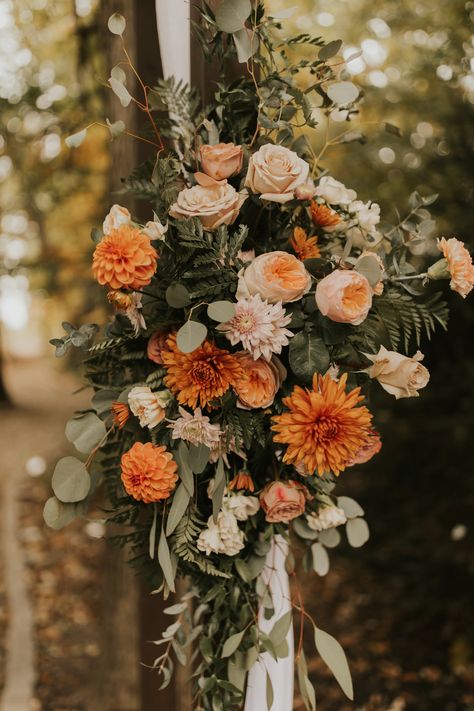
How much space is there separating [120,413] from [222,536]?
28cm

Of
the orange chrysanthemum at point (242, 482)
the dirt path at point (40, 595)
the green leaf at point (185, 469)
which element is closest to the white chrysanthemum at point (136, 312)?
the green leaf at point (185, 469)

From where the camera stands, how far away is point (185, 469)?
3.57 ft

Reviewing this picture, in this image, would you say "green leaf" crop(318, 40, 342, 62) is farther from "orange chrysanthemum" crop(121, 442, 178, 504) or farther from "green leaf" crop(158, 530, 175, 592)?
"green leaf" crop(158, 530, 175, 592)

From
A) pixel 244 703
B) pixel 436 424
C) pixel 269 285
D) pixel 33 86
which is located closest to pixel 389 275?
pixel 269 285

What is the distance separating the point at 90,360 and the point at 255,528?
0.46 metres

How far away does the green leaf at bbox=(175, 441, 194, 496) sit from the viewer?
1085 mm

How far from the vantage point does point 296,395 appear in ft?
3.41

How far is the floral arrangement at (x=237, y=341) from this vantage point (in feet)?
3.38

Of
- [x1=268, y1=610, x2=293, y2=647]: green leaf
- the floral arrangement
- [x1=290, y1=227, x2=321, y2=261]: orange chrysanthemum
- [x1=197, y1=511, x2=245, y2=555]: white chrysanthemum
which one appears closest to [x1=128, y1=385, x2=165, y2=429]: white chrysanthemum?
the floral arrangement

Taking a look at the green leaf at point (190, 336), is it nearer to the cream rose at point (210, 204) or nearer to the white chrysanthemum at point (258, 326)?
the white chrysanthemum at point (258, 326)

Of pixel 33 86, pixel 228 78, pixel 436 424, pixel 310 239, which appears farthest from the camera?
pixel 33 86

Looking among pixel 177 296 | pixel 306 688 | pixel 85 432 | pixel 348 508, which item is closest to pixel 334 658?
pixel 306 688

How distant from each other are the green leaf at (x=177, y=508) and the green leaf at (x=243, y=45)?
0.73 meters

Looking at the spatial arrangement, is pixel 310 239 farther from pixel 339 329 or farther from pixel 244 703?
pixel 244 703
